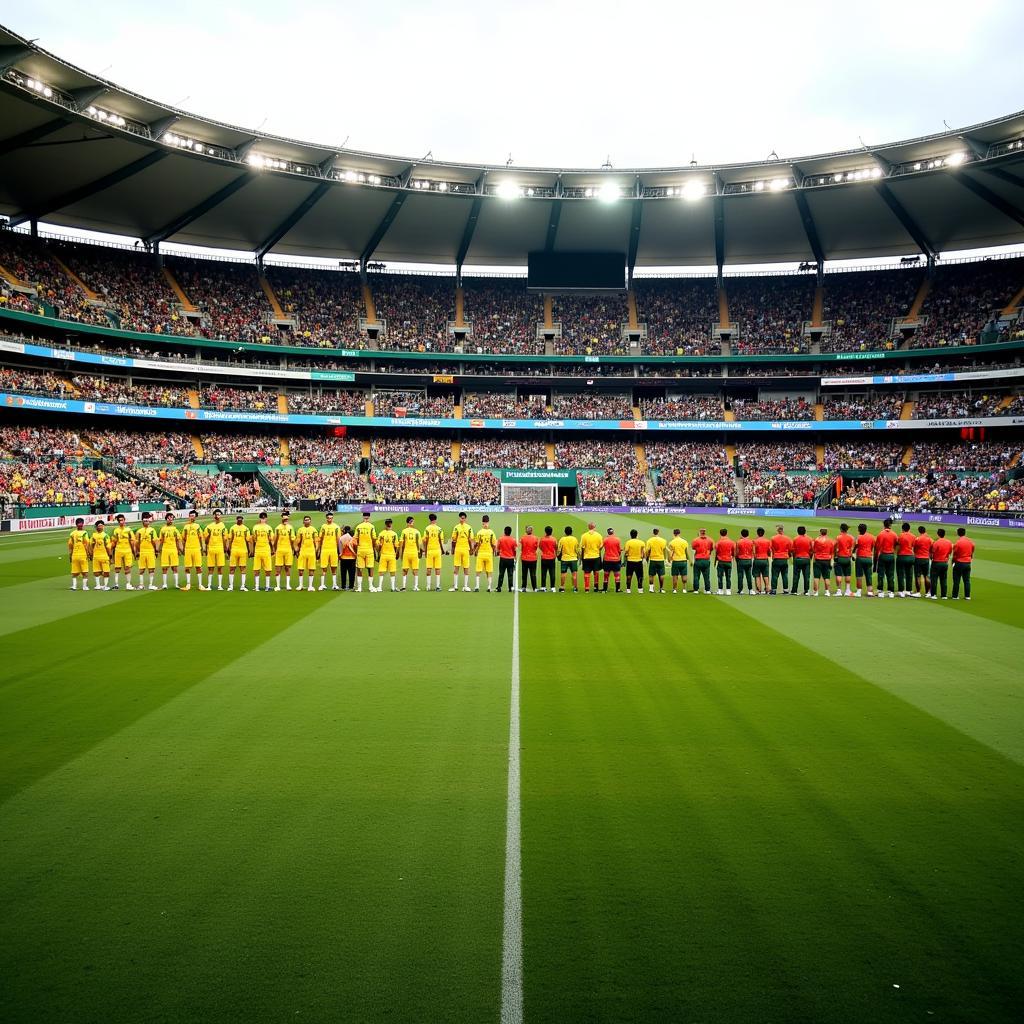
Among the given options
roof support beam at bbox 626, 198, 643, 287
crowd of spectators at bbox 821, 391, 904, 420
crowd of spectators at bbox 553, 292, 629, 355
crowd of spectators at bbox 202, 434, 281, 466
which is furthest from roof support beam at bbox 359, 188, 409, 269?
crowd of spectators at bbox 821, 391, 904, 420

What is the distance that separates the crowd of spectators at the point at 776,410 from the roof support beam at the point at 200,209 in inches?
1613

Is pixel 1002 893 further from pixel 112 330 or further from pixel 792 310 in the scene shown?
pixel 792 310

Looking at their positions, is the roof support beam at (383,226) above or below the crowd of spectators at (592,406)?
above

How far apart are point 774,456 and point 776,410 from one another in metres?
3.92

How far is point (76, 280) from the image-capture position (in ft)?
169

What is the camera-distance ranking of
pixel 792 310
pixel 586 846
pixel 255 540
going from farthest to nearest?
pixel 792 310 → pixel 255 540 → pixel 586 846

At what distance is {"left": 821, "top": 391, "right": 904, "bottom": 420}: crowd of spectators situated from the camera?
58.1 meters

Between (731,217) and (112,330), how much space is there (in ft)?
151

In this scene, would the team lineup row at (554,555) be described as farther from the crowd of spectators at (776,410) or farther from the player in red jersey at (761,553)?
the crowd of spectators at (776,410)

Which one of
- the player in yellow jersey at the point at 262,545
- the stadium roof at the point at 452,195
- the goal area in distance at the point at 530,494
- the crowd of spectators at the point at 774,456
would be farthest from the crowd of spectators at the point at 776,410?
the player in yellow jersey at the point at 262,545

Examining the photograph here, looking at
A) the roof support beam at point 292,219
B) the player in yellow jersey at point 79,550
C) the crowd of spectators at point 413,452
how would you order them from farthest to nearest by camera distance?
the crowd of spectators at point 413,452 → the roof support beam at point 292,219 → the player in yellow jersey at point 79,550

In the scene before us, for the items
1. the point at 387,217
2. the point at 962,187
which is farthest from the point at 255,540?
the point at 962,187

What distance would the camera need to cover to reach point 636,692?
30.3 ft

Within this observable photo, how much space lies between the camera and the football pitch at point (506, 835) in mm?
3857
